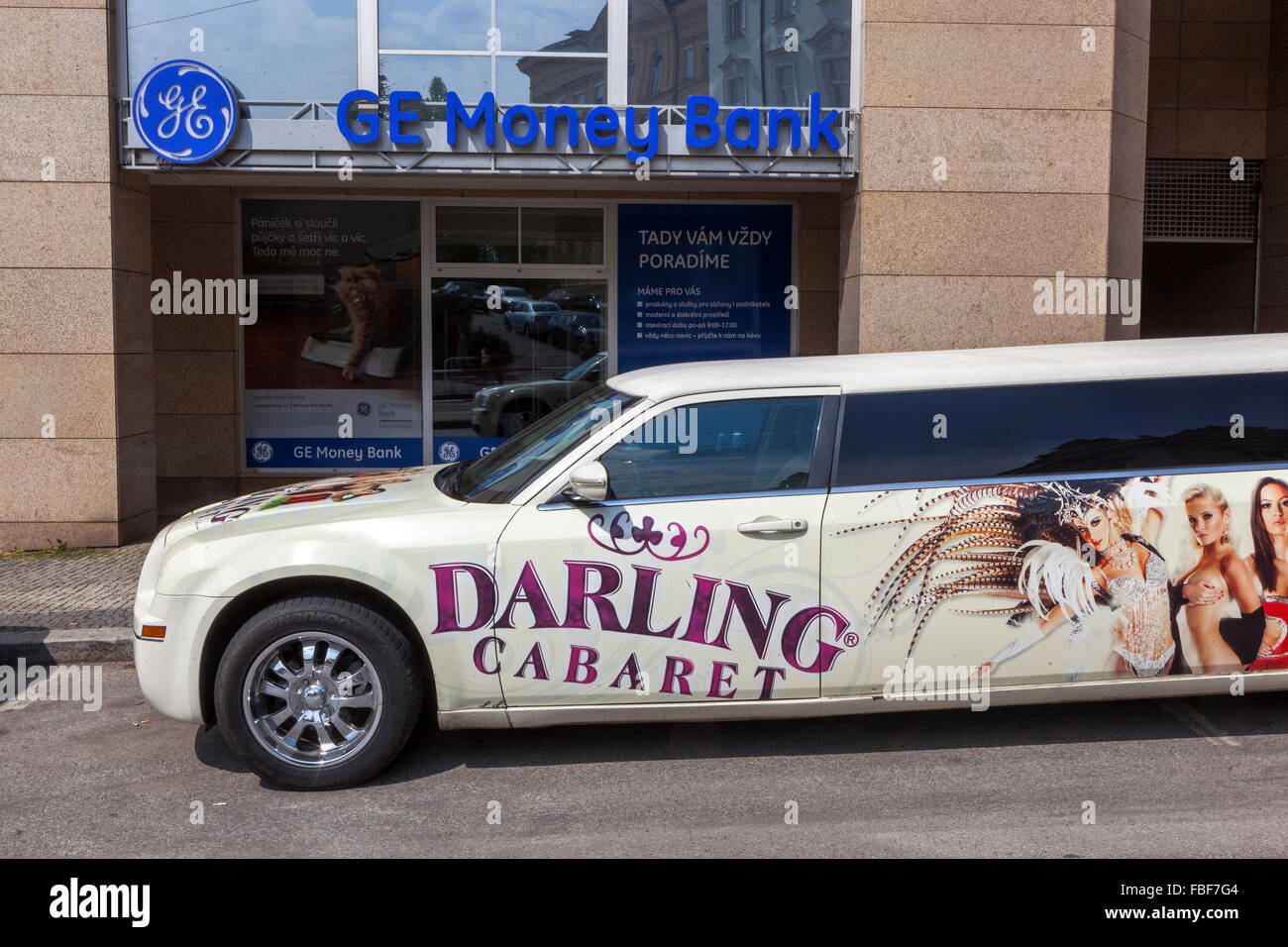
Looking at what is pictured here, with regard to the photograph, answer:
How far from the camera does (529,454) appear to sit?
5434mm

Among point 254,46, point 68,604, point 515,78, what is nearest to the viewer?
point 68,604

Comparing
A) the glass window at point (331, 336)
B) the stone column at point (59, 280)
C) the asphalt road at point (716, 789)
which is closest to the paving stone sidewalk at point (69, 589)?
the stone column at point (59, 280)

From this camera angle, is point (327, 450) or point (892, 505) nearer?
point (892, 505)

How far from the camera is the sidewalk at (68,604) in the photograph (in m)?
6.98

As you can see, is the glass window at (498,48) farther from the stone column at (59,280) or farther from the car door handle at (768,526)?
the car door handle at (768,526)

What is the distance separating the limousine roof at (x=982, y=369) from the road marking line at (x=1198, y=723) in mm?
1602

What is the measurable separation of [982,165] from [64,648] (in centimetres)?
745

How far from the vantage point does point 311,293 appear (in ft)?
37.4

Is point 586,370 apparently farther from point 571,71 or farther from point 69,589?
point 69,589

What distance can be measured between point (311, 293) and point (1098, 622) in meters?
8.25

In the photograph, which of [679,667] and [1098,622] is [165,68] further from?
[1098,622]

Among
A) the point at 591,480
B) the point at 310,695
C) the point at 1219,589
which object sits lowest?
the point at 310,695

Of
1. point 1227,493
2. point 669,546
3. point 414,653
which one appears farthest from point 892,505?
point 414,653

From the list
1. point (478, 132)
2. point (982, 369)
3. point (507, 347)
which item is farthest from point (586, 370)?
point (982, 369)
